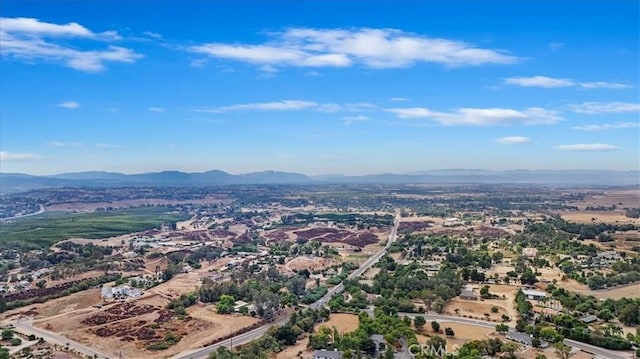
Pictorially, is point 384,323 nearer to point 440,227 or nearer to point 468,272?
point 468,272

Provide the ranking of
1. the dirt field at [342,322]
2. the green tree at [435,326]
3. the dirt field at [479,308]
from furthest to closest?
the dirt field at [479,308]
the dirt field at [342,322]
the green tree at [435,326]

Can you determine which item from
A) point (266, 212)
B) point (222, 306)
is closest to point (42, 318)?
point (222, 306)

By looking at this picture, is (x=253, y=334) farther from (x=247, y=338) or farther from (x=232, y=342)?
(x=232, y=342)

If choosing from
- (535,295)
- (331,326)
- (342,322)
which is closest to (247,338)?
(331,326)

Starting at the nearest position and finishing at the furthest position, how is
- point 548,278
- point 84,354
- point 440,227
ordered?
point 84,354
point 548,278
point 440,227

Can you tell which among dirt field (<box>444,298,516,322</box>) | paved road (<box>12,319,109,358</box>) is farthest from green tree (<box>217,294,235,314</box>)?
dirt field (<box>444,298,516,322</box>)

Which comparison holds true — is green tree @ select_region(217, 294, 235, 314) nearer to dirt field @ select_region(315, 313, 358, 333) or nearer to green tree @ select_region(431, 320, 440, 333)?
dirt field @ select_region(315, 313, 358, 333)

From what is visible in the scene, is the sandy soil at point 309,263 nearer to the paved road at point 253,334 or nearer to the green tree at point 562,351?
the paved road at point 253,334

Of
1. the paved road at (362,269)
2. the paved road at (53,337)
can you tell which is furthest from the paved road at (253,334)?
the paved road at (53,337)

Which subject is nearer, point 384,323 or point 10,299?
point 384,323
